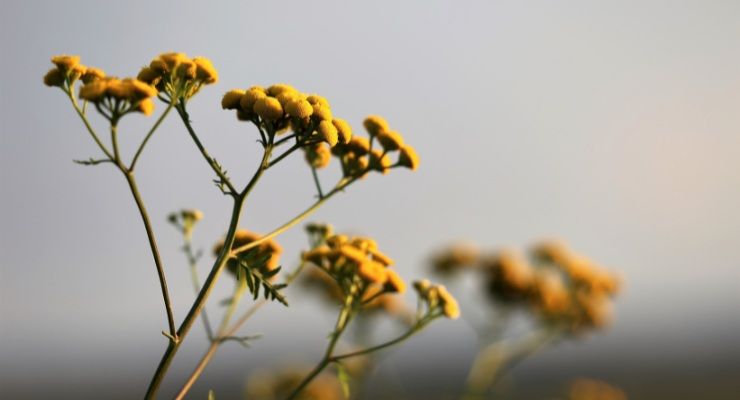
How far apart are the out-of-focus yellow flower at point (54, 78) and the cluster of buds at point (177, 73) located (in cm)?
44

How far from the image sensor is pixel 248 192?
3984 mm

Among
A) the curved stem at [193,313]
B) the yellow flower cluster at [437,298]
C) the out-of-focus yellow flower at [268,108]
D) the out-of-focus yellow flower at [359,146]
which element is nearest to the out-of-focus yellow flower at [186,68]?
the out-of-focus yellow flower at [268,108]

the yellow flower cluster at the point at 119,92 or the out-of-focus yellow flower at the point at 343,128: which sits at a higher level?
the out-of-focus yellow flower at the point at 343,128

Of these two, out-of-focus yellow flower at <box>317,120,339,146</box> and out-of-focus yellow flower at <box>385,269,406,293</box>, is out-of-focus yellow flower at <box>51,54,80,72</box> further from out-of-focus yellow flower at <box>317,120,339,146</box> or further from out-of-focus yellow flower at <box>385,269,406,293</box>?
out-of-focus yellow flower at <box>385,269,406,293</box>

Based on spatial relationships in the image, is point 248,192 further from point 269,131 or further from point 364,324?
point 364,324

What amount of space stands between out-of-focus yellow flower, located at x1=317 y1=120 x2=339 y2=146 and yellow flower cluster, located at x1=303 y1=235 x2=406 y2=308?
1.04 metres

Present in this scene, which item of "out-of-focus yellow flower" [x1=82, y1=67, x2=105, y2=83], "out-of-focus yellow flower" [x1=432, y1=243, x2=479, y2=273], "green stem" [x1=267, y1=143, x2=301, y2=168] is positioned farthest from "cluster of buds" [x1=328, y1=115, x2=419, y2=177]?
"out-of-focus yellow flower" [x1=432, y1=243, x2=479, y2=273]

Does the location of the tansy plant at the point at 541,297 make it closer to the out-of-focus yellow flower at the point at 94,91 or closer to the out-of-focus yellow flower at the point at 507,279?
the out-of-focus yellow flower at the point at 507,279

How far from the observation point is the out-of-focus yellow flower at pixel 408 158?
213 inches

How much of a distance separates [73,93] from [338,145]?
1.68 meters

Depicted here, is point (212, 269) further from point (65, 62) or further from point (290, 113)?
point (65, 62)

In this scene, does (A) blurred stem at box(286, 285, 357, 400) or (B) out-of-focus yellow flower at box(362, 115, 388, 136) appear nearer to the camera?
(A) blurred stem at box(286, 285, 357, 400)

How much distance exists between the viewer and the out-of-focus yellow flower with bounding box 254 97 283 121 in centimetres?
420

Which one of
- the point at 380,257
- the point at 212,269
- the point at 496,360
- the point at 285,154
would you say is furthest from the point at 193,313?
the point at 496,360
